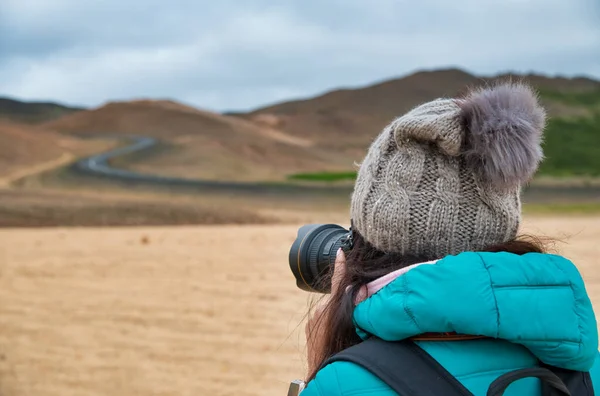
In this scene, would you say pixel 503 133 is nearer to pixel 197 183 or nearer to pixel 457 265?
pixel 457 265

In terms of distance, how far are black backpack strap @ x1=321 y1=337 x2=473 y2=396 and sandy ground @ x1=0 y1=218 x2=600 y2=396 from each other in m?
1.27

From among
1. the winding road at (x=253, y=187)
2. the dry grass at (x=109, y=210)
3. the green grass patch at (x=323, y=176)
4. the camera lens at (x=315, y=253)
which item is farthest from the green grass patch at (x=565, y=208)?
the camera lens at (x=315, y=253)

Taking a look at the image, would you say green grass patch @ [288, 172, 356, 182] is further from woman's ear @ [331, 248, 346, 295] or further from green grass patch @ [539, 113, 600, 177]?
woman's ear @ [331, 248, 346, 295]

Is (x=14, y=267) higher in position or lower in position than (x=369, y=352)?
lower

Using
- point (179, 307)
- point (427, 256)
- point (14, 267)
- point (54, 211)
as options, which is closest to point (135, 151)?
point (54, 211)

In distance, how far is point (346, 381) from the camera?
101cm

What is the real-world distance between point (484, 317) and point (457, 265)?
74 millimetres

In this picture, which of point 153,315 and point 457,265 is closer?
point 457,265

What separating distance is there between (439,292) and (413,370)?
0.11m

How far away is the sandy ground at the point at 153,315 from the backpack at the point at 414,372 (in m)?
1.21

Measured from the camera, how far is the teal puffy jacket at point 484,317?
3.25 feet

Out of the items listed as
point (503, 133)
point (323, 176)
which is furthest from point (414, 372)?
point (323, 176)

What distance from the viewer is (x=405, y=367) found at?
1021mm

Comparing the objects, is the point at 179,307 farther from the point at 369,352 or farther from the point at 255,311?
the point at 369,352
